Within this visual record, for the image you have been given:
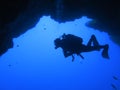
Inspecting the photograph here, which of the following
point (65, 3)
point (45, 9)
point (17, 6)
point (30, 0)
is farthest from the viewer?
point (45, 9)

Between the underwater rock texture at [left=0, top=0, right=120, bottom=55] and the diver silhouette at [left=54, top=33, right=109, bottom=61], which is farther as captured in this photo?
the underwater rock texture at [left=0, top=0, right=120, bottom=55]

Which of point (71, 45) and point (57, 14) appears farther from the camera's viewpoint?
point (57, 14)

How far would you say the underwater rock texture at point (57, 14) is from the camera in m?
14.5

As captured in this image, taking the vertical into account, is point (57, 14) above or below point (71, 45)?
above

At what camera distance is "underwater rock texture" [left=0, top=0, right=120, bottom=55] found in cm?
1448

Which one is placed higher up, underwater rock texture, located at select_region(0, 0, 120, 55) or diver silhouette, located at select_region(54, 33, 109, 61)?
underwater rock texture, located at select_region(0, 0, 120, 55)

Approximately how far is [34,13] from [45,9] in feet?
3.28

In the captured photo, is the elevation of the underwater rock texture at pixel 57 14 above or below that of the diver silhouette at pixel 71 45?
above

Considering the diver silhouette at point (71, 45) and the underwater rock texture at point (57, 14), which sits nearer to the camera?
the diver silhouette at point (71, 45)

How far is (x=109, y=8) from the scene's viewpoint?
16.1 metres

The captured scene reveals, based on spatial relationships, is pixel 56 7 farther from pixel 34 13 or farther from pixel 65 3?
pixel 34 13

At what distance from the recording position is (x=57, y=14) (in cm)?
1789

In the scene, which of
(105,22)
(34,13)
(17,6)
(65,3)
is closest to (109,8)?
(105,22)

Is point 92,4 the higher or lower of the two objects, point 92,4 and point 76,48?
the higher
